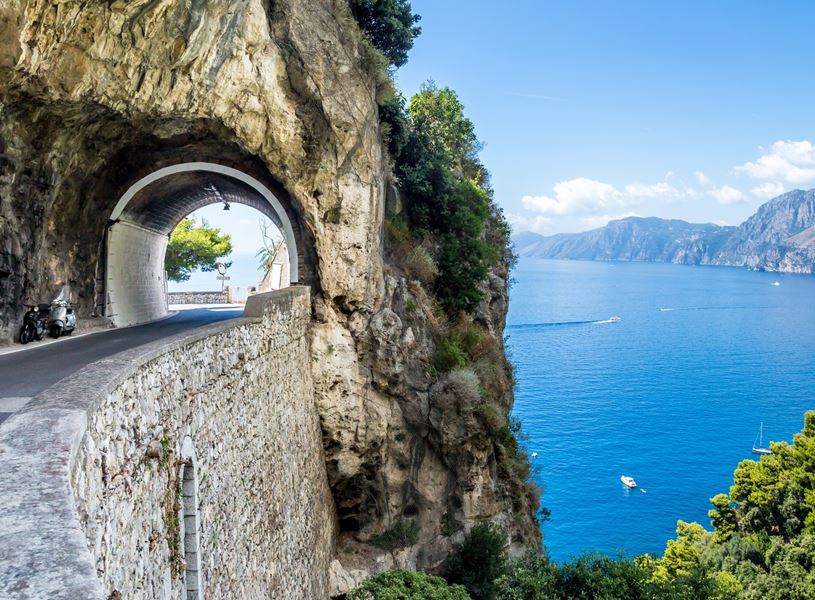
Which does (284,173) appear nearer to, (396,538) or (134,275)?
(134,275)

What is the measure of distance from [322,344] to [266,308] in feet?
14.2

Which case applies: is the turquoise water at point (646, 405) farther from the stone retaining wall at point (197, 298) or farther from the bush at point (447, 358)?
the stone retaining wall at point (197, 298)

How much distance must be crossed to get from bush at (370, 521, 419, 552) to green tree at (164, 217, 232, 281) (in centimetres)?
2955

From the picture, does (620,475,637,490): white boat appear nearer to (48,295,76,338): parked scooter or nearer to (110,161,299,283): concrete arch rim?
(110,161,299,283): concrete arch rim

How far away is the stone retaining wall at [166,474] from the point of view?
8.48 feet

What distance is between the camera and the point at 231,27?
11352mm

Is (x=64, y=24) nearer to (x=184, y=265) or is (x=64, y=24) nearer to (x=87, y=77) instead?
(x=87, y=77)

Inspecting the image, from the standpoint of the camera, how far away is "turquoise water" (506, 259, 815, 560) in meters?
38.0

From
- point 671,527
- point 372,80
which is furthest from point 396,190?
point 671,527

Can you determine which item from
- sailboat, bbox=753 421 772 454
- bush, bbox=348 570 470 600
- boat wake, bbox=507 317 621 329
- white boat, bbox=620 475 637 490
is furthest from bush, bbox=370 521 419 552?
boat wake, bbox=507 317 621 329

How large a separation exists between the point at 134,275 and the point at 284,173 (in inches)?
301

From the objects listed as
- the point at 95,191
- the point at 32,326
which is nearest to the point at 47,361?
the point at 32,326

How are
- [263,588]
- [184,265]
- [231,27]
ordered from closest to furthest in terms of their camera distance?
[263,588] < [231,27] < [184,265]

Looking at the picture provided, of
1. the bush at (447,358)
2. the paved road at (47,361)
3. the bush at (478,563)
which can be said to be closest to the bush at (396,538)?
the bush at (478,563)
